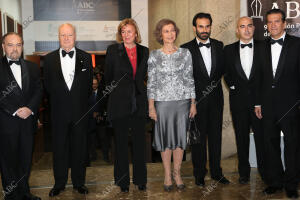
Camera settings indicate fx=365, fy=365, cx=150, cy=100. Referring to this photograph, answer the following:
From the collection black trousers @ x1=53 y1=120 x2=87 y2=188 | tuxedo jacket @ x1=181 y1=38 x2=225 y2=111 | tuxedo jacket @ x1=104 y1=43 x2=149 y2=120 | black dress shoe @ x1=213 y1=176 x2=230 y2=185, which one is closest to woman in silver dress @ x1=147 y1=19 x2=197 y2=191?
tuxedo jacket @ x1=104 y1=43 x2=149 y2=120

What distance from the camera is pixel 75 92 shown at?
3844 mm

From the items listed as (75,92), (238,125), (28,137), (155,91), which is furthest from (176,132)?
(28,137)

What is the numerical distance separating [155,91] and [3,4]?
6.10m

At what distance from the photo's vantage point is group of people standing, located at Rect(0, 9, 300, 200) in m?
3.64

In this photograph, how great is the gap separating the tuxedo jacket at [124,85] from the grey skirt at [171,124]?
8.0 inches

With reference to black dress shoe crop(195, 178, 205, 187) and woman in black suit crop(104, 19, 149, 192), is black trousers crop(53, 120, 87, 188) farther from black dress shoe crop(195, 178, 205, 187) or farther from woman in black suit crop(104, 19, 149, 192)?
black dress shoe crop(195, 178, 205, 187)

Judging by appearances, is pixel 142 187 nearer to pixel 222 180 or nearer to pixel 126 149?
pixel 126 149

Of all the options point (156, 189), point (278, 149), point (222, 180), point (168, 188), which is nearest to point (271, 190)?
point (278, 149)

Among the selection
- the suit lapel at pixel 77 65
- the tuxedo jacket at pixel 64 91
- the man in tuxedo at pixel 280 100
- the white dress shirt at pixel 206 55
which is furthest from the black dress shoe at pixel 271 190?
the suit lapel at pixel 77 65

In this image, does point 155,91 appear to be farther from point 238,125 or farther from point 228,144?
point 228,144

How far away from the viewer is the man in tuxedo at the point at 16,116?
353 cm

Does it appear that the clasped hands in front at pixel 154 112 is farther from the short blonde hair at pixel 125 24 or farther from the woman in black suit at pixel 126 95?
the short blonde hair at pixel 125 24

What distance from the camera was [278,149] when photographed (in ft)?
12.8

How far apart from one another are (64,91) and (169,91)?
3.62ft
